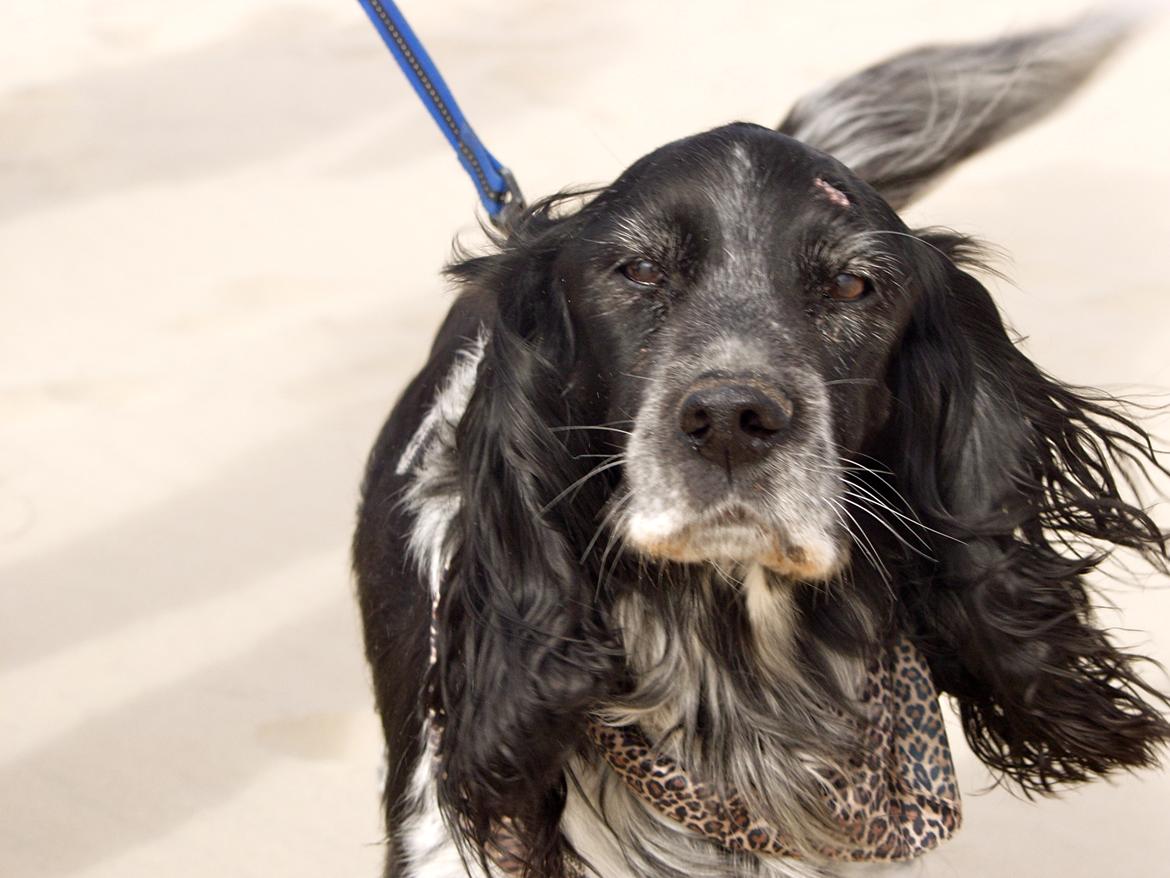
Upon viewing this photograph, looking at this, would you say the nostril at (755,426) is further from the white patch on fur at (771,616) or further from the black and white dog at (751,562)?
the white patch on fur at (771,616)

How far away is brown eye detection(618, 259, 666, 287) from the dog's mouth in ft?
1.13

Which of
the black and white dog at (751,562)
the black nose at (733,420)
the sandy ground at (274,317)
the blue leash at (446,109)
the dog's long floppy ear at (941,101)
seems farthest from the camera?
the sandy ground at (274,317)

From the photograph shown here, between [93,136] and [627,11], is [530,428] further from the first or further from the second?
[627,11]

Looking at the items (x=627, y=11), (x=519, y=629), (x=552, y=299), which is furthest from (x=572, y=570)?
(x=627, y=11)

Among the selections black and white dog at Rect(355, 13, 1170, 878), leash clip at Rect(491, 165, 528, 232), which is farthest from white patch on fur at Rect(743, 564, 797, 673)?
leash clip at Rect(491, 165, 528, 232)

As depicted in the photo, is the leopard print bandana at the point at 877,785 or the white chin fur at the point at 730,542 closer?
the white chin fur at the point at 730,542

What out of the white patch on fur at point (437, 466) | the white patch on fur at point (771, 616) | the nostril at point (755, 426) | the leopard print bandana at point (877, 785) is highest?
the nostril at point (755, 426)

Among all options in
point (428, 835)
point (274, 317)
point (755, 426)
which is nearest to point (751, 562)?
point (755, 426)

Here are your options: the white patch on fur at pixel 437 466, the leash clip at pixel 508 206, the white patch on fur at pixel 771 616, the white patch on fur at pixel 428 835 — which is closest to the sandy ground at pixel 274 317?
the white patch on fur at pixel 428 835

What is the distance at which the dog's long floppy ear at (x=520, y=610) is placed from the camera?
2352 millimetres

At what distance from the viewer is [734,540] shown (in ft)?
6.97

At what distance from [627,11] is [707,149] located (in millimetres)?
5684

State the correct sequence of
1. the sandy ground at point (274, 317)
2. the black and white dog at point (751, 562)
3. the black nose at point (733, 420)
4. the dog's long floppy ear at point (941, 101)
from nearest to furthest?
the black nose at point (733, 420)
the black and white dog at point (751, 562)
the dog's long floppy ear at point (941, 101)
the sandy ground at point (274, 317)

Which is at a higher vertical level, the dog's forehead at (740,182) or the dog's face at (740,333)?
the dog's forehead at (740,182)
